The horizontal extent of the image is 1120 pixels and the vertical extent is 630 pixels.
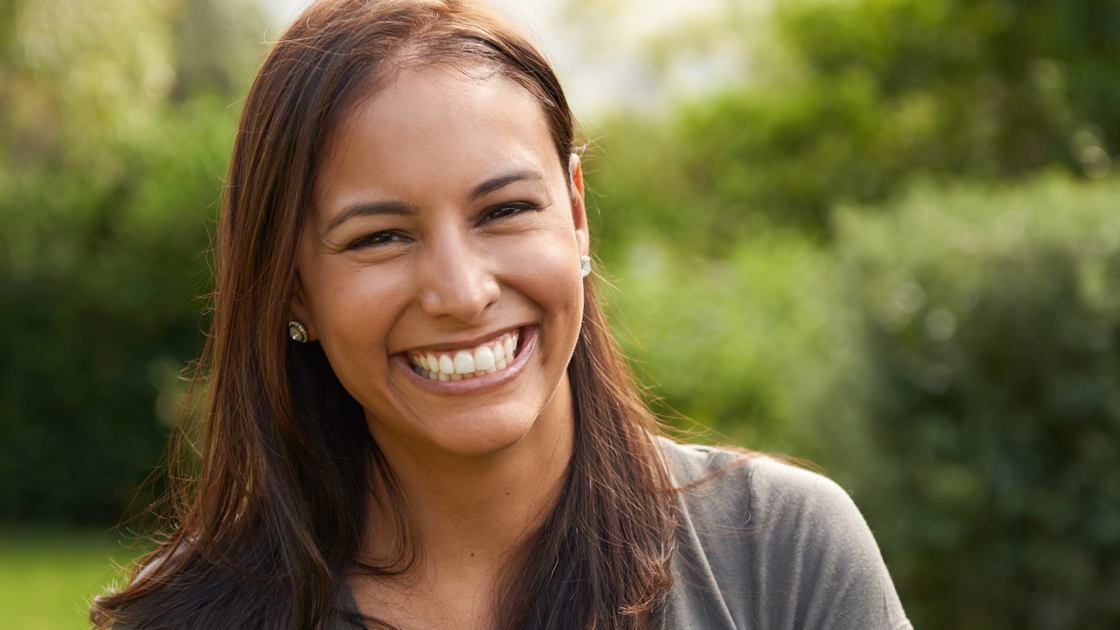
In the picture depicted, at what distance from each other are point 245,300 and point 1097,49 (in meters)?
7.66

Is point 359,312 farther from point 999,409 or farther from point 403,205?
point 999,409

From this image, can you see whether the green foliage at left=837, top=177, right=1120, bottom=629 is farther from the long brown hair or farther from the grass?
the grass

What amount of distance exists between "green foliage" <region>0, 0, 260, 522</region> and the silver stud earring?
5881 mm

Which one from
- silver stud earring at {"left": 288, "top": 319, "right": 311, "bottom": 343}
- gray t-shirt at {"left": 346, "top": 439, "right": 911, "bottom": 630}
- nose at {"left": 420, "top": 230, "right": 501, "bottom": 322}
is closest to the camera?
nose at {"left": 420, "top": 230, "right": 501, "bottom": 322}

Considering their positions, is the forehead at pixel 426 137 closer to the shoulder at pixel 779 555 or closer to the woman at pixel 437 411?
the woman at pixel 437 411

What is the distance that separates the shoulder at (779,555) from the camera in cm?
169

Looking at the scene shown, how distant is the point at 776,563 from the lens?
1737 millimetres

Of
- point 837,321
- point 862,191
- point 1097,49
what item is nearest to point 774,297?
point 837,321

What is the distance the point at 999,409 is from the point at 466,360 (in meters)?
3.01

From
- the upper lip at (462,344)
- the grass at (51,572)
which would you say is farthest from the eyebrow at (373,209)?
the grass at (51,572)

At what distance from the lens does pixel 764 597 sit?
1.71 metres

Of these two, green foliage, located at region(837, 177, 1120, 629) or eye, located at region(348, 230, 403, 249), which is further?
green foliage, located at region(837, 177, 1120, 629)

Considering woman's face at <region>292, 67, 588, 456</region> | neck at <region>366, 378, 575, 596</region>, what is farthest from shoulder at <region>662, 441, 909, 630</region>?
woman's face at <region>292, 67, 588, 456</region>

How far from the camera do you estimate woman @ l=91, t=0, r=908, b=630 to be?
161 centimetres
